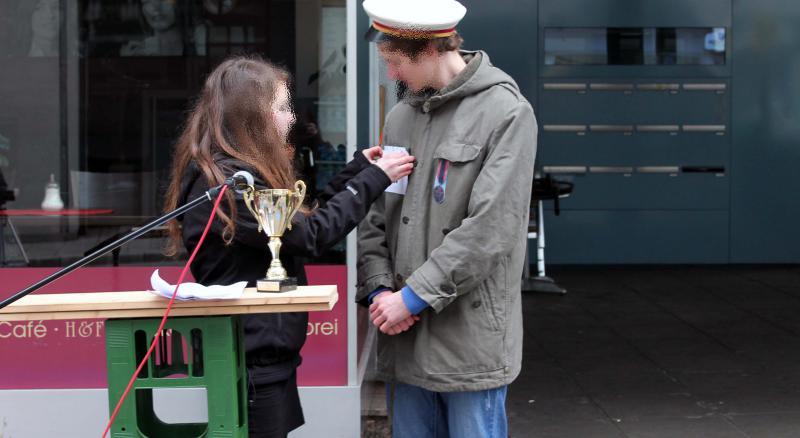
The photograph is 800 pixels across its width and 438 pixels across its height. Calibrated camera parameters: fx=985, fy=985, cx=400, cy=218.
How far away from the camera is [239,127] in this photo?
2859 millimetres

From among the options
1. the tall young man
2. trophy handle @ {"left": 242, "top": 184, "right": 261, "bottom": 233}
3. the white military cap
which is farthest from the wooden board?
the white military cap

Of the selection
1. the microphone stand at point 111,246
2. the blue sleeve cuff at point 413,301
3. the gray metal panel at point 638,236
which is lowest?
the gray metal panel at point 638,236

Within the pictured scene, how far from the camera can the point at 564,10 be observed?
11.0 meters

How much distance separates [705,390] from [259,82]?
3.73 meters

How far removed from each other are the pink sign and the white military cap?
1.96 metres

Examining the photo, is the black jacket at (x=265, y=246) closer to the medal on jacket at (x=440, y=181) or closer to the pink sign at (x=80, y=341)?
the medal on jacket at (x=440, y=181)

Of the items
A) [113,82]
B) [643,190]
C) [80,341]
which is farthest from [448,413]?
[643,190]

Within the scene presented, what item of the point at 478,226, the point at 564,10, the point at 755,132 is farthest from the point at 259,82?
the point at 755,132

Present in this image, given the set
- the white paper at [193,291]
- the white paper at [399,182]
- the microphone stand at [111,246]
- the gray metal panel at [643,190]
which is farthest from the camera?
the gray metal panel at [643,190]

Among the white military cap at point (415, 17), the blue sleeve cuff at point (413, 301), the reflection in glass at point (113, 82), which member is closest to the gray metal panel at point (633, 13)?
the reflection in glass at point (113, 82)

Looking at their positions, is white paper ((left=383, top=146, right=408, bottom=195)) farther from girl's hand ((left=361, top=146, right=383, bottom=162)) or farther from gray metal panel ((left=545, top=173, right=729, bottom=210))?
gray metal panel ((left=545, top=173, right=729, bottom=210))

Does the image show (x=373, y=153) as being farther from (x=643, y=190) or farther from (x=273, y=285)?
(x=643, y=190)

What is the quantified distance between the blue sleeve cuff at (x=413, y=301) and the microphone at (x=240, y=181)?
53cm

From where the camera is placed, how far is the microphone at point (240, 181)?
2.53m
